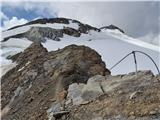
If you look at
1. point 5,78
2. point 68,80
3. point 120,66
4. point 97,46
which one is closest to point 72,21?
point 97,46

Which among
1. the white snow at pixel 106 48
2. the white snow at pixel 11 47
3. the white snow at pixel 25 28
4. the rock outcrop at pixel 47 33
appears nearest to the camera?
the white snow at pixel 11 47

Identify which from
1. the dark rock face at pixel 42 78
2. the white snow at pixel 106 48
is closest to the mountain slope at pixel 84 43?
the white snow at pixel 106 48

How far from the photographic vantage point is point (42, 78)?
79.2ft

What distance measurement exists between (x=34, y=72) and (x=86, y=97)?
749 centimetres

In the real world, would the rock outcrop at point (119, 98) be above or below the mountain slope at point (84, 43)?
below

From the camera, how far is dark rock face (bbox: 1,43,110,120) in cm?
2144

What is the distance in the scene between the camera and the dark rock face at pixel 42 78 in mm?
21438

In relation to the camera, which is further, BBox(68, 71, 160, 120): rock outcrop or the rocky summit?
the rocky summit

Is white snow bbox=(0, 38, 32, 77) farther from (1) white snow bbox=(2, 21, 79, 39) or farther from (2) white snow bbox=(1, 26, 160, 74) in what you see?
(1) white snow bbox=(2, 21, 79, 39)

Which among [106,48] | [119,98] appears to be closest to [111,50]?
[106,48]

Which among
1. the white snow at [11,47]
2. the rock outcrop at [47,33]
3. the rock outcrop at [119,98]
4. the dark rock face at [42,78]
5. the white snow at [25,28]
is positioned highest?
the white snow at [25,28]

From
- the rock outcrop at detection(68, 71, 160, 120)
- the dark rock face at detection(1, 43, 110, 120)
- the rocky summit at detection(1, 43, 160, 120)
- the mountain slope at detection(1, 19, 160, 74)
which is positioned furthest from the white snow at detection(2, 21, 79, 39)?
the rock outcrop at detection(68, 71, 160, 120)

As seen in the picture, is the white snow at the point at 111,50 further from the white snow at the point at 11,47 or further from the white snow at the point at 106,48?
the white snow at the point at 11,47

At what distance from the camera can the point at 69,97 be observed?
760 inches
